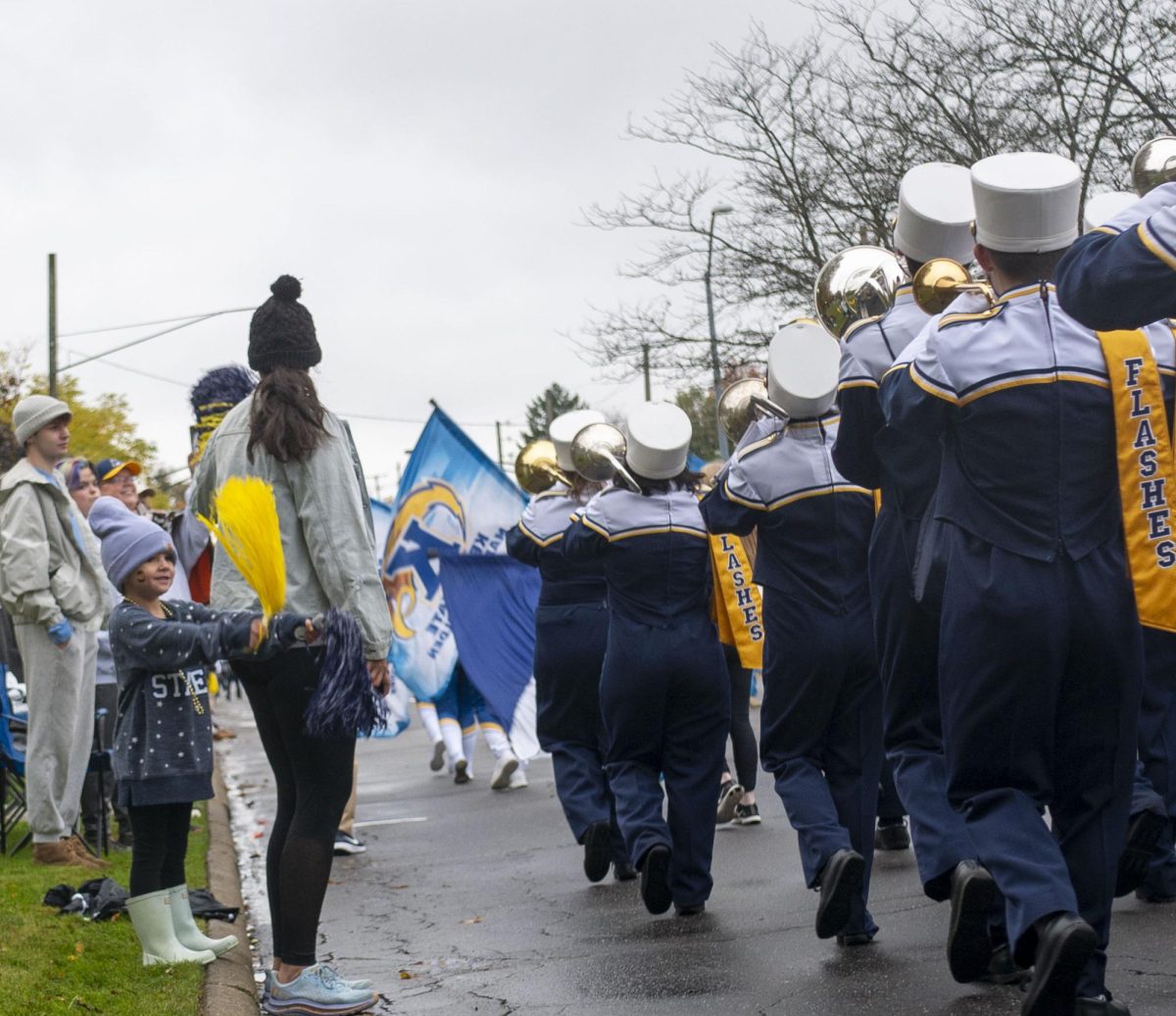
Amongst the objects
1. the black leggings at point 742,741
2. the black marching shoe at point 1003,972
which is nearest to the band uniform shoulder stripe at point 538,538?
the black leggings at point 742,741

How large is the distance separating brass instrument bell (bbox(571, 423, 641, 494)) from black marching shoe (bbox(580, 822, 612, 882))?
5.05ft

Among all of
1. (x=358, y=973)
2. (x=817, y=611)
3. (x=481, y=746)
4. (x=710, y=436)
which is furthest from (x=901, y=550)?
(x=710, y=436)

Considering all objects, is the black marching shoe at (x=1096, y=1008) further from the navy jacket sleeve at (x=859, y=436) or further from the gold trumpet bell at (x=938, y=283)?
the gold trumpet bell at (x=938, y=283)

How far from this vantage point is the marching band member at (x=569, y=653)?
24.9 ft

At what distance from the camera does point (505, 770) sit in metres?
11.7

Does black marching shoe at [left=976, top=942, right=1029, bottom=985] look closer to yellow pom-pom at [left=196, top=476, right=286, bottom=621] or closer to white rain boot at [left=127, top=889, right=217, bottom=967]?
yellow pom-pom at [left=196, top=476, right=286, bottom=621]

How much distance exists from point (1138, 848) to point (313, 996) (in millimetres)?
2410

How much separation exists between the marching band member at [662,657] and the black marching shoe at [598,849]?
20.7 inches

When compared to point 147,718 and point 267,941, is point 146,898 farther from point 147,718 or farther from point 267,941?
point 267,941

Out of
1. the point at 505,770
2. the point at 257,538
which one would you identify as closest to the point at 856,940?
the point at 257,538

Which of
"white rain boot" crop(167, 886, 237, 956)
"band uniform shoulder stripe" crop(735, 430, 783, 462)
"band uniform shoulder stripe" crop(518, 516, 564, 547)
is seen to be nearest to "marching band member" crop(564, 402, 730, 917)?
"band uniform shoulder stripe" crop(735, 430, 783, 462)

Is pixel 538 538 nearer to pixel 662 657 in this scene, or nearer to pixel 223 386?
pixel 662 657

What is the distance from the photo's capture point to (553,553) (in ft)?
26.6

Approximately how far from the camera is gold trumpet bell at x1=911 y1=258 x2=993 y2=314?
539 centimetres
